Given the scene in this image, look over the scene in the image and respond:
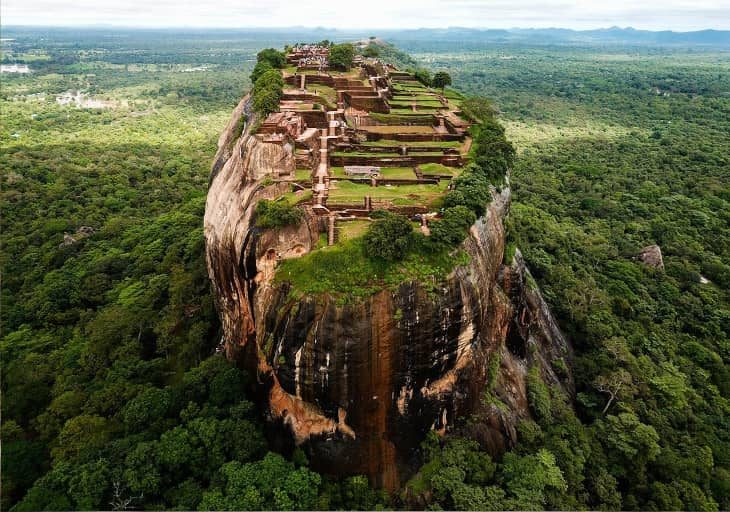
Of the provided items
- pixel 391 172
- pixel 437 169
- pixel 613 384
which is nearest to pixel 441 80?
pixel 437 169

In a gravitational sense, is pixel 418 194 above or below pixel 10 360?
above

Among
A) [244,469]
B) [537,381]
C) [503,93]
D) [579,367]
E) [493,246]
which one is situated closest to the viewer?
[244,469]

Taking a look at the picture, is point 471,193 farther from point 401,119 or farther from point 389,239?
point 401,119

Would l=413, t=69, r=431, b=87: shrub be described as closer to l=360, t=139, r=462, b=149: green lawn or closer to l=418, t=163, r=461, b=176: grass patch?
l=360, t=139, r=462, b=149: green lawn

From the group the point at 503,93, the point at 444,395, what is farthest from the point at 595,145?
the point at 444,395

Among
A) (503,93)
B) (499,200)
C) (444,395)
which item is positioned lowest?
(444,395)

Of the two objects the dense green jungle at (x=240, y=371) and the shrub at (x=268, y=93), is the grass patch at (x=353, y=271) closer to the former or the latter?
the dense green jungle at (x=240, y=371)

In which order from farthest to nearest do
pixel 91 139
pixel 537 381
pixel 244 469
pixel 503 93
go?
pixel 503 93 → pixel 91 139 → pixel 537 381 → pixel 244 469

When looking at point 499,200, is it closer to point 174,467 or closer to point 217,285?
point 217,285
